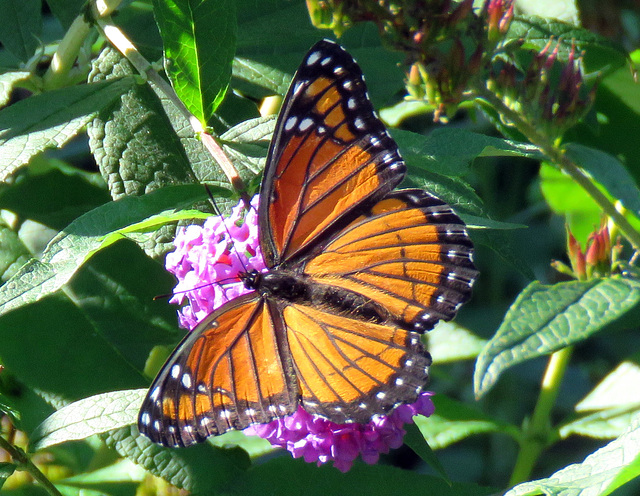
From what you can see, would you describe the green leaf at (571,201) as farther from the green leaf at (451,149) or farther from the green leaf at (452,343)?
the green leaf at (451,149)

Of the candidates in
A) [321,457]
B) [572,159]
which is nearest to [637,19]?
[572,159]

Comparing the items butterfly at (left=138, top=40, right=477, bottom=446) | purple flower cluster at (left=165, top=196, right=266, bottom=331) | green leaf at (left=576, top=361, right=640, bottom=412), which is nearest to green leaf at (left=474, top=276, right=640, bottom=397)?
butterfly at (left=138, top=40, right=477, bottom=446)

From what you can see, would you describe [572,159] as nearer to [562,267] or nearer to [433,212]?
[562,267]

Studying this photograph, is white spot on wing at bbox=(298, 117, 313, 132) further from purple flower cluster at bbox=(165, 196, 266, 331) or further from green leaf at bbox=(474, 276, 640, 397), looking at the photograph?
Answer: green leaf at bbox=(474, 276, 640, 397)

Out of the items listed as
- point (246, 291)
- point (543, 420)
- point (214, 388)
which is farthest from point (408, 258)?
point (543, 420)

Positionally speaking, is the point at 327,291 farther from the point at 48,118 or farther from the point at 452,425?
the point at 452,425
